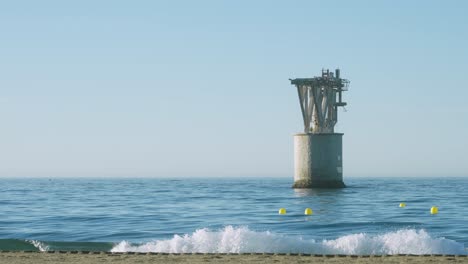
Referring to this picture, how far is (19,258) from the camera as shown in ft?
60.8

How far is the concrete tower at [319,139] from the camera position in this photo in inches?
2985

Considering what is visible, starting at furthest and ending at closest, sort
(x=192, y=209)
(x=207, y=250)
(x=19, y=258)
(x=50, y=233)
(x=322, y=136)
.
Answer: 1. (x=322, y=136)
2. (x=192, y=209)
3. (x=50, y=233)
4. (x=207, y=250)
5. (x=19, y=258)

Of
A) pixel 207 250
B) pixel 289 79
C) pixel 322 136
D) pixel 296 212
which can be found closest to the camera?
pixel 207 250

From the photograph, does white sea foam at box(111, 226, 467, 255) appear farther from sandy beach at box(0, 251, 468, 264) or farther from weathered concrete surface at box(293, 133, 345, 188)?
weathered concrete surface at box(293, 133, 345, 188)

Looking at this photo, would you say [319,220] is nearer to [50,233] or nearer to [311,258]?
[50,233]

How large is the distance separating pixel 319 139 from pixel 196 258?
58.0m

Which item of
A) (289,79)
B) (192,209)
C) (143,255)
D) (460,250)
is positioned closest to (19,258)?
(143,255)

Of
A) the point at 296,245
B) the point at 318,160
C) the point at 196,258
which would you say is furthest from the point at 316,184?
the point at 196,258

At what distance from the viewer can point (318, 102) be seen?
264 ft

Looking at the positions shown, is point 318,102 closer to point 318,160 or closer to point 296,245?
point 318,160

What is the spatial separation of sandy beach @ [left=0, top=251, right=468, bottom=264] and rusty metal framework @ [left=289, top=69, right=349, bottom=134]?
6052 cm

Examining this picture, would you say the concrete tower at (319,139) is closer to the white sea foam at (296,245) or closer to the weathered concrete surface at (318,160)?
the weathered concrete surface at (318,160)

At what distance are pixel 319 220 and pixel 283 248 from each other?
49.9 ft

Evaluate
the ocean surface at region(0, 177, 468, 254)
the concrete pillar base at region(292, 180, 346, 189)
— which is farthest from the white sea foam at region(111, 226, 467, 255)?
the concrete pillar base at region(292, 180, 346, 189)
